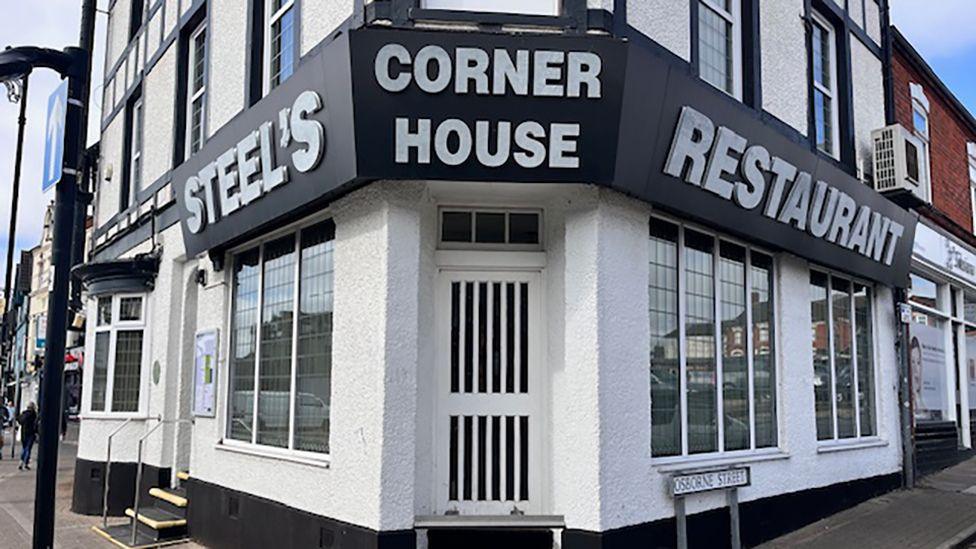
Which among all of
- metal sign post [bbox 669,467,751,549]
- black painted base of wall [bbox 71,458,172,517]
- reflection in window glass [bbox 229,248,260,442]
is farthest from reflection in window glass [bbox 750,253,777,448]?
black painted base of wall [bbox 71,458,172,517]

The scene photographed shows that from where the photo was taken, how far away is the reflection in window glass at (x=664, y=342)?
7359mm

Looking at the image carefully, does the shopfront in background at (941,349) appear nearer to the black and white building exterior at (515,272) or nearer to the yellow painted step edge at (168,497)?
the black and white building exterior at (515,272)

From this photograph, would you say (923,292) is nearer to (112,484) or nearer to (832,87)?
(832,87)

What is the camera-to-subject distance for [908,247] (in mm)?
11516

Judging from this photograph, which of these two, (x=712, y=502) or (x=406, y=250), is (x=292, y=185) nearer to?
(x=406, y=250)

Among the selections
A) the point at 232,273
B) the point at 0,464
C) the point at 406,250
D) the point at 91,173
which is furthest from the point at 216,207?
the point at 0,464

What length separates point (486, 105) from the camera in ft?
20.5

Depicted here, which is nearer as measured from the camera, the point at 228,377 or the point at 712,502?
the point at 712,502

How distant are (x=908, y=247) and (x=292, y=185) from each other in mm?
8703

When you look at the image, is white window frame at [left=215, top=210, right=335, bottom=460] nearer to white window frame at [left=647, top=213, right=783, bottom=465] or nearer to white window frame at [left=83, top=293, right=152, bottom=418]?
white window frame at [left=83, top=293, right=152, bottom=418]

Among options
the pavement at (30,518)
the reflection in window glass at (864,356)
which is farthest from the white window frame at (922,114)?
the pavement at (30,518)

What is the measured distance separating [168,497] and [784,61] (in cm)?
890

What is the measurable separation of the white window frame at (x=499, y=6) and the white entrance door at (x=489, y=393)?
7.19ft

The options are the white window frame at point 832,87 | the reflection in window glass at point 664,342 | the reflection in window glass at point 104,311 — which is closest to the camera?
the reflection in window glass at point 664,342
